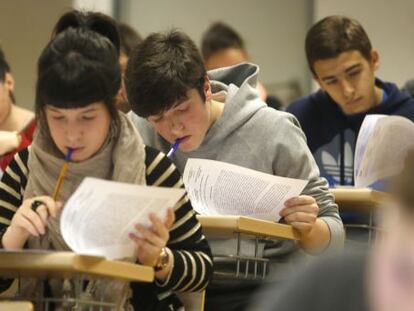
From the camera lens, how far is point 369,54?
3.49 m

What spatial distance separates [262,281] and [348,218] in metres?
0.57

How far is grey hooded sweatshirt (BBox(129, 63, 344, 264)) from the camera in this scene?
237 cm

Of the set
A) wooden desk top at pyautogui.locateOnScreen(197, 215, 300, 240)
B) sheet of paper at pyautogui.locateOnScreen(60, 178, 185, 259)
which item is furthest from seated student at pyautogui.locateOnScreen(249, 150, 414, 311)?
wooden desk top at pyautogui.locateOnScreen(197, 215, 300, 240)

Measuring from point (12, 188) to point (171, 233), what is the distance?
33 cm

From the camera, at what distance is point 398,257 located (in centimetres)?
69

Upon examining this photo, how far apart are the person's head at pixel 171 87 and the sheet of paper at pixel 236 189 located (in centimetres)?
21

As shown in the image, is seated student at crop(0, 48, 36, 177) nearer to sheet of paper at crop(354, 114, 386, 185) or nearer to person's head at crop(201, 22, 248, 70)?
sheet of paper at crop(354, 114, 386, 185)

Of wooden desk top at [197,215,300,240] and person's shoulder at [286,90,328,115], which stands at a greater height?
person's shoulder at [286,90,328,115]

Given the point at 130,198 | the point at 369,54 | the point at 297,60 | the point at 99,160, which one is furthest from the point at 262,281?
the point at 297,60

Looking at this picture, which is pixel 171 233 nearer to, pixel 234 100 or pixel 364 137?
pixel 234 100

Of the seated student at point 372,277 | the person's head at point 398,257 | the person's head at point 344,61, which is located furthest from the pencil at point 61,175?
the person's head at point 344,61

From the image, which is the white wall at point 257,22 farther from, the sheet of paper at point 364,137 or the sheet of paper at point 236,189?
the sheet of paper at point 236,189

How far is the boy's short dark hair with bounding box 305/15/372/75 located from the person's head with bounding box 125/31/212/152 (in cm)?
114

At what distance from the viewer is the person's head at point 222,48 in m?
4.59
